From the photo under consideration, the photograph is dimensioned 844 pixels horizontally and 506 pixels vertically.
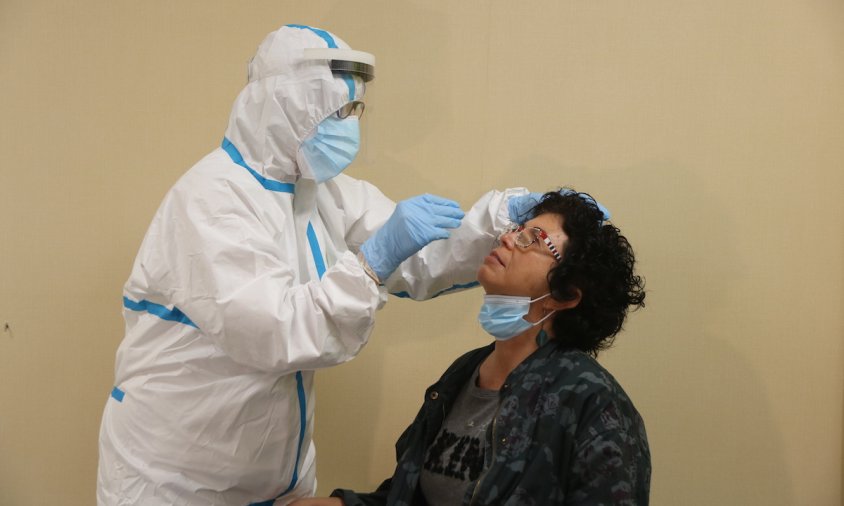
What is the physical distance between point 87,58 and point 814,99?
7.52ft

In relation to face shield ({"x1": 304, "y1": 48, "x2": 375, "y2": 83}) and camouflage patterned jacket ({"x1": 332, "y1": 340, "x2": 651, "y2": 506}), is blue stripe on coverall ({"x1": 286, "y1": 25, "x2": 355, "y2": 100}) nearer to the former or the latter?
face shield ({"x1": 304, "y1": 48, "x2": 375, "y2": 83})

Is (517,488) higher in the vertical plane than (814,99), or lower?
lower

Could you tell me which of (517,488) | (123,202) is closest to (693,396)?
(517,488)

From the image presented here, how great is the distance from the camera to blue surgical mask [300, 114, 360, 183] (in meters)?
1.93

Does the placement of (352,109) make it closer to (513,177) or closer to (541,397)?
(513,177)

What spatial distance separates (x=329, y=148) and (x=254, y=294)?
0.42m

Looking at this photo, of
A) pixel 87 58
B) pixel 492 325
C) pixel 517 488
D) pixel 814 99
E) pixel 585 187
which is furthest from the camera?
pixel 87 58

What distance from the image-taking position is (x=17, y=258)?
2.78 m

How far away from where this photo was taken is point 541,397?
1676 millimetres

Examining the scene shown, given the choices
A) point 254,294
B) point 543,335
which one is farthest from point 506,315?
point 254,294

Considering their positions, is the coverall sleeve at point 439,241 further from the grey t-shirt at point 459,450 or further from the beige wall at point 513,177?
the grey t-shirt at point 459,450

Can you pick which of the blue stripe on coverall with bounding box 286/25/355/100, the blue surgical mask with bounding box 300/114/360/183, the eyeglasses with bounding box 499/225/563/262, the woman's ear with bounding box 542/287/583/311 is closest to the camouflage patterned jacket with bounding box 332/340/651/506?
the woman's ear with bounding box 542/287/583/311

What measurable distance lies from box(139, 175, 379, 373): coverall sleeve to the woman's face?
10.6 inches

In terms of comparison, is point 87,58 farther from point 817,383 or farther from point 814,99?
point 817,383
